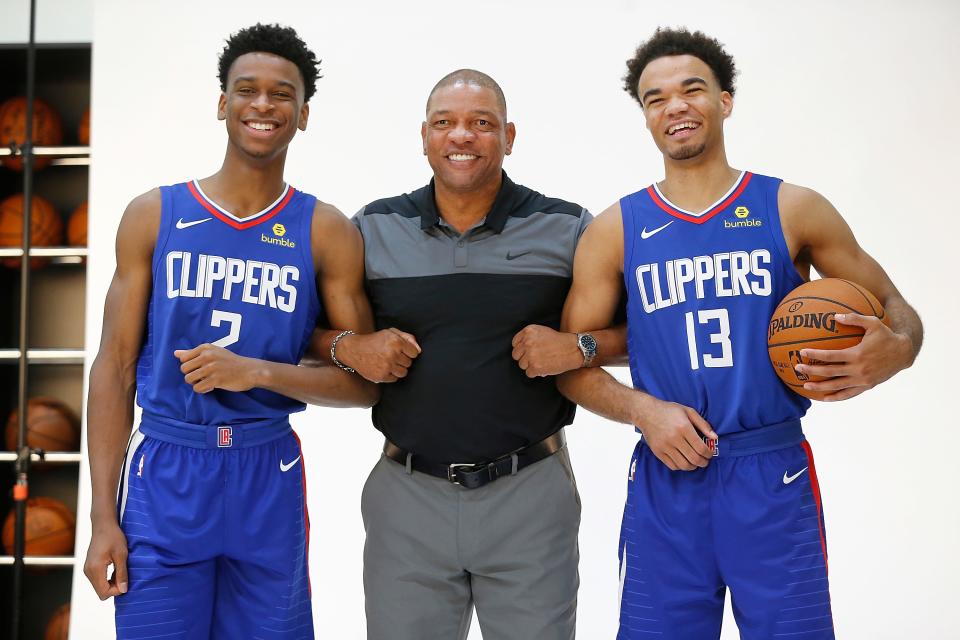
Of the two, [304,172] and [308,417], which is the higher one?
[304,172]

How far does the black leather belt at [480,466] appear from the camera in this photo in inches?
78.9

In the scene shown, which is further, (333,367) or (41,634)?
(41,634)

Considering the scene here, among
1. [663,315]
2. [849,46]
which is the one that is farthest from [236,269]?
[849,46]

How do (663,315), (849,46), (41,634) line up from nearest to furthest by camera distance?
1. (663,315)
2. (849,46)
3. (41,634)

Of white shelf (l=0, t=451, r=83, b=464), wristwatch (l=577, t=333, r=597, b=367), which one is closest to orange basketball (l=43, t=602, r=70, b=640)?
white shelf (l=0, t=451, r=83, b=464)

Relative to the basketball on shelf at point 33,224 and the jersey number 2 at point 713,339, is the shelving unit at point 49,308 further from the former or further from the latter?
the jersey number 2 at point 713,339

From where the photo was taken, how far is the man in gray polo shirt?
6.55 feet

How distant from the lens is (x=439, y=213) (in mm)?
2154

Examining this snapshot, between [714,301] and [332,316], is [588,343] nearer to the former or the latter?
[714,301]

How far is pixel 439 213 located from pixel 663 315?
0.62 metres

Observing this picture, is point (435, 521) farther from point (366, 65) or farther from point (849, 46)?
point (849, 46)

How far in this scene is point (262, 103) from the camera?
2.03m

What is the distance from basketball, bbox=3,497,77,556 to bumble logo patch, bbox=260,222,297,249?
2534mm

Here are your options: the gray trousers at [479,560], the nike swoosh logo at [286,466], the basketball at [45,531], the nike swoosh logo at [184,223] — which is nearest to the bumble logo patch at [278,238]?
the nike swoosh logo at [184,223]
